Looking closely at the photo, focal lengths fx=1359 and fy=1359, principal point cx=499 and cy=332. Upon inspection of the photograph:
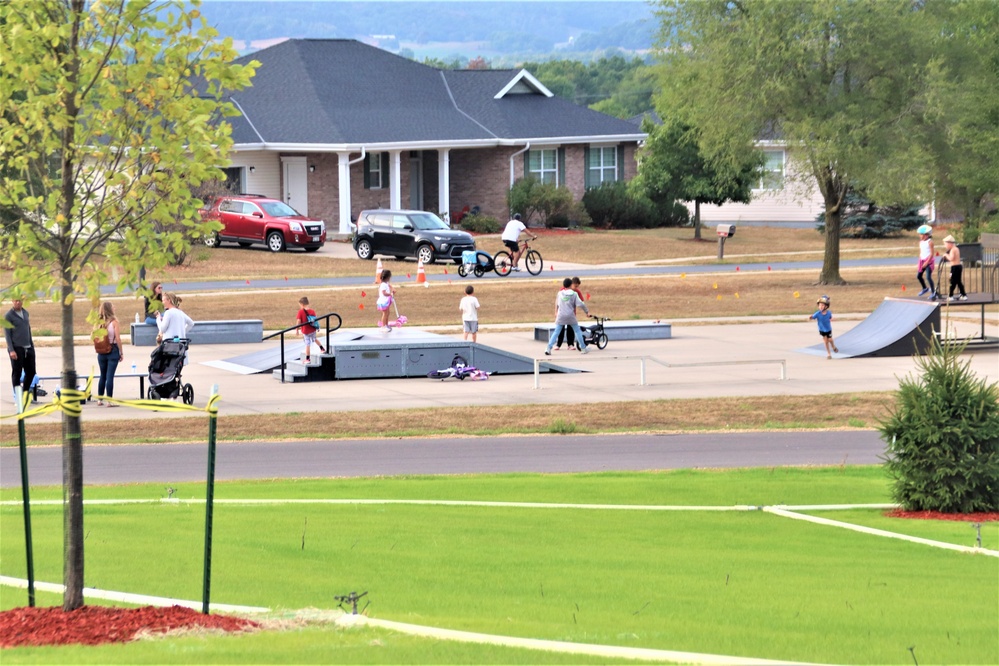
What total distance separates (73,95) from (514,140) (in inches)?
2011

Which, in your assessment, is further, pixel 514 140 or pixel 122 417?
pixel 514 140

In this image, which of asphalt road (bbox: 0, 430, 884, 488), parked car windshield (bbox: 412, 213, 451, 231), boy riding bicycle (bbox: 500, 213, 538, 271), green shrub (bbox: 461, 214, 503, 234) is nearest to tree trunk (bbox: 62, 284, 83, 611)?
asphalt road (bbox: 0, 430, 884, 488)

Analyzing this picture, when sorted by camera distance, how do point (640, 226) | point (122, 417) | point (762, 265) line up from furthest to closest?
point (640, 226)
point (762, 265)
point (122, 417)

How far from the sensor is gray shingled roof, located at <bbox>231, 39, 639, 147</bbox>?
55.2 meters

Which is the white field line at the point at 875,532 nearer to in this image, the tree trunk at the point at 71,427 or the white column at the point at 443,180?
the tree trunk at the point at 71,427

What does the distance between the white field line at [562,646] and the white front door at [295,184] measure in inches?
1915

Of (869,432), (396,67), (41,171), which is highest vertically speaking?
(396,67)

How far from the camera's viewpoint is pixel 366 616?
26.7ft

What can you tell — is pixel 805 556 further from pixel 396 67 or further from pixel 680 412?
pixel 396 67

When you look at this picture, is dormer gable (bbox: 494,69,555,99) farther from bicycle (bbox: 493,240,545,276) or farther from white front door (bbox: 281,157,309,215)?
bicycle (bbox: 493,240,545,276)

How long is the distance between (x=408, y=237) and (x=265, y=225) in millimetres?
6034

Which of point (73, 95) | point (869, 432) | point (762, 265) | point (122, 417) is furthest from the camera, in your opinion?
point (762, 265)

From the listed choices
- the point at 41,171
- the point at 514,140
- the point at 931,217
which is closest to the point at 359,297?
the point at 514,140

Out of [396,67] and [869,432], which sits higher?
[396,67]
